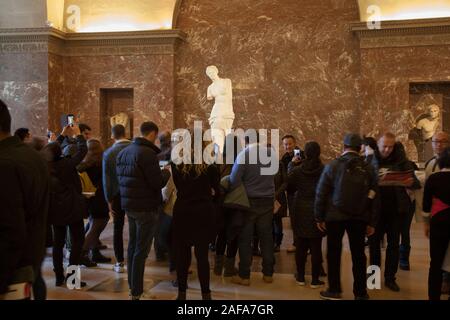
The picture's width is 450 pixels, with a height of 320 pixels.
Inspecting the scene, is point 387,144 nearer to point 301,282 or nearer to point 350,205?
point 350,205

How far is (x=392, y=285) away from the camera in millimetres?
4938

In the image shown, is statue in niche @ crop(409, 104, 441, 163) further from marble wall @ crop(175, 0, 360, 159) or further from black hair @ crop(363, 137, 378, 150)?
black hair @ crop(363, 137, 378, 150)

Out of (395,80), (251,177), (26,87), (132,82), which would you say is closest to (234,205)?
(251,177)

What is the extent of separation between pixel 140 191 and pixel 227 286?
5.04ft

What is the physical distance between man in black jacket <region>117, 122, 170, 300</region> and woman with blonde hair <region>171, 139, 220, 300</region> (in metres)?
0.24

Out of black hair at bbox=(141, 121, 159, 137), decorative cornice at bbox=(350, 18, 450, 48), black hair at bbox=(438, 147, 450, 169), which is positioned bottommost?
black hair at bbox=(438, 147, 450, 169)

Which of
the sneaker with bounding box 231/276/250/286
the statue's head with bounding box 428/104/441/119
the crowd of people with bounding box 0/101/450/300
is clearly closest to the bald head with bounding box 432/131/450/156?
the crowd of people with bounding box 0/101/450/300

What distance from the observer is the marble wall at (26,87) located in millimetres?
11547

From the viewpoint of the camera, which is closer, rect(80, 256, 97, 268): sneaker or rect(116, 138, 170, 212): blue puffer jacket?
rect(116, 138, 170, 212): blue puffer jacket

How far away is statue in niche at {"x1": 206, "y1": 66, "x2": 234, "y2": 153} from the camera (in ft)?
36.0

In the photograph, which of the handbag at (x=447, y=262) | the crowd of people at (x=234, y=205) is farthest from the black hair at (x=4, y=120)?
the handbag at (x=447, y=262)

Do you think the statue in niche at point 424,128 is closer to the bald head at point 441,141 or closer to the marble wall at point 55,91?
the bald head at point 441,141

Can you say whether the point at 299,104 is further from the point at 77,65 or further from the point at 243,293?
the point at 243,293

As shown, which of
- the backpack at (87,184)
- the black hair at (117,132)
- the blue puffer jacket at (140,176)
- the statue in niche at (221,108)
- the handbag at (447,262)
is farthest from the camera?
the statue in niche at (221,108)
